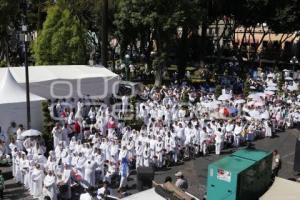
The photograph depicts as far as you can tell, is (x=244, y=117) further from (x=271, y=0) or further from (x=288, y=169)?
(x=271, y=0)

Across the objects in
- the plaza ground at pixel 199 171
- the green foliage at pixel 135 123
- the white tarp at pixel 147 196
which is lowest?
the plaza ground at pixel 199 171

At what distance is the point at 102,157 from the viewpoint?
54.2 feet

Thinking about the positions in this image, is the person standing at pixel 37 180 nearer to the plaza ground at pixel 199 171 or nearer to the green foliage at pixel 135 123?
the plaza ground at pixel 199 171

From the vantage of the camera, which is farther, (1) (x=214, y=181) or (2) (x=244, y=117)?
(2) (x=244, y=117)

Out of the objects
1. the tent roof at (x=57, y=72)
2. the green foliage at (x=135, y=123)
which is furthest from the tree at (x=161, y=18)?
the green foliage at (x=135, y=123)

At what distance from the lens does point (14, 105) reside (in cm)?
1975

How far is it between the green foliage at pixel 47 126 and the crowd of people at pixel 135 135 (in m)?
0.63

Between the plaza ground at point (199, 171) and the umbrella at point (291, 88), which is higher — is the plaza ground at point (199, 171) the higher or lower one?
the lower one

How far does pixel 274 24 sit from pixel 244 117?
1530 cm

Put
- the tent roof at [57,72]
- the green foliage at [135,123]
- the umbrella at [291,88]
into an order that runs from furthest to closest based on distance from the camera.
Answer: the umbrella at [291,88]
the tent roof at [57,72]
the green foliage at [135,123]

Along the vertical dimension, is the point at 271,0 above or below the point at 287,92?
above

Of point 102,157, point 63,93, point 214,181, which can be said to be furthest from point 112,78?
point 214,181

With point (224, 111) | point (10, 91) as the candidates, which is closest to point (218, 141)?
point (224, 111)

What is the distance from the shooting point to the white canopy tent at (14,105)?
19.6 m
